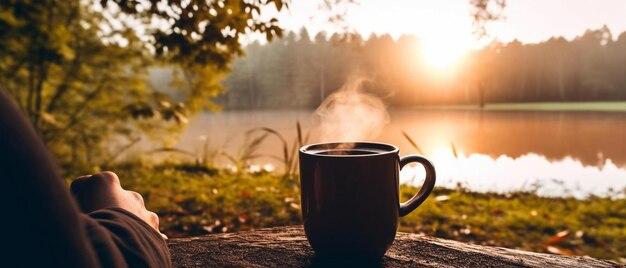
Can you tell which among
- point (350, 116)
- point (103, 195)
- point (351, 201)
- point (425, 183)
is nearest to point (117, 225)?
point (103, 195)

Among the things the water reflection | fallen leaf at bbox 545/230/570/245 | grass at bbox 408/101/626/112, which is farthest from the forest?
fallen leaf at bbox 545/230/570/245

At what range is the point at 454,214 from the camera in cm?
413

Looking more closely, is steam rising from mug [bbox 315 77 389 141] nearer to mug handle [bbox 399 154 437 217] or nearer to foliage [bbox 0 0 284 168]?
mug handle [bbox 399 154 437 217]

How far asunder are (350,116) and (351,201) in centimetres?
65

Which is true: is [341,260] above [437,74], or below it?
below

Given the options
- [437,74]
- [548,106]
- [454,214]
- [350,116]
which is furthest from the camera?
[548,106]

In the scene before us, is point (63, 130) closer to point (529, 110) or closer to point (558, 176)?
point (558, 176)

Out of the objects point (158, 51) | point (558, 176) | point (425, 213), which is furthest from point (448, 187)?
→ point (158, 51)

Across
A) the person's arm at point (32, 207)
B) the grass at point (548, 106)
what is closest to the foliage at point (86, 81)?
the person's arm at point (32, 207)

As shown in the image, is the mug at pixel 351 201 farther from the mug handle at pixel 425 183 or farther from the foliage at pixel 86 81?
the foliage at pixel 86 81

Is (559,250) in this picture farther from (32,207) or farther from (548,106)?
(548,106)

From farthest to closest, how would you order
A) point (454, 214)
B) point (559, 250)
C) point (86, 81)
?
point (86, 81), point (454, 214), point (559, 250)

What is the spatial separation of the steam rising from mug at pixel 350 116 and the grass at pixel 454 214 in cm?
224

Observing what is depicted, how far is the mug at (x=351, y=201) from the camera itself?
996 millimetres
